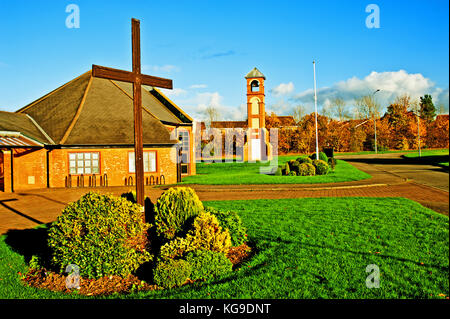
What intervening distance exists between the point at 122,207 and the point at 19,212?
8.93 m

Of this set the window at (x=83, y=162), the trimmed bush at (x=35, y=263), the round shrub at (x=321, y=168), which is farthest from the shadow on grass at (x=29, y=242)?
the round shrub at (x=321, y=168)

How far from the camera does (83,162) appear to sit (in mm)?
21500

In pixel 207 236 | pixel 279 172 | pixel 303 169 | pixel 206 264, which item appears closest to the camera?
pixel 206 264

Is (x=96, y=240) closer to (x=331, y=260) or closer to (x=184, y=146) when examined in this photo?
(x=331, y=260)

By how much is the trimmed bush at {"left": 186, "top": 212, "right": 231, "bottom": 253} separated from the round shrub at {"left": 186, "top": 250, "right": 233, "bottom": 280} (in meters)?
0.26

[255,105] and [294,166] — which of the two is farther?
[255,105]

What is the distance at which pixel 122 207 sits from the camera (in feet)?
20.8

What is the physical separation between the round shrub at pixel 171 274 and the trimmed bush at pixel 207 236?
623mm

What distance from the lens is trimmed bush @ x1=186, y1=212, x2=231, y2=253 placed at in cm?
608

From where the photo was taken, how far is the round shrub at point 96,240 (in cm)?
579

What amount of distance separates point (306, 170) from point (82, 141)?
1566 centimetres

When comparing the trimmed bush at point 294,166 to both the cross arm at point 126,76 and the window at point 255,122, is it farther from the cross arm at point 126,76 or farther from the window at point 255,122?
the window at point 255,122

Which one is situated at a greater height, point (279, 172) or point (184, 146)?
point (184, 146)

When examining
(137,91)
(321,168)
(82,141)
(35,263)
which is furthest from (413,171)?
(35,263)
